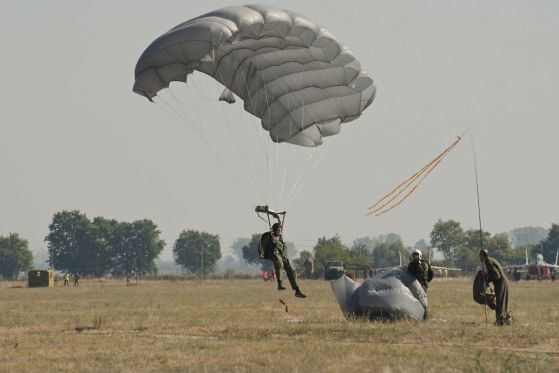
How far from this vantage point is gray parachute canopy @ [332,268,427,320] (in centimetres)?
2242

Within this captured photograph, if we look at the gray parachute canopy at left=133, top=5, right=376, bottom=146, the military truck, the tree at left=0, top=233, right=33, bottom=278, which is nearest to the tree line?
the tree at left=0, top=233, right=33, bottom=278

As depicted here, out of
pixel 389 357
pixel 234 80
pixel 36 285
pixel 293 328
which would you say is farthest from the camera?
pixel 36 285

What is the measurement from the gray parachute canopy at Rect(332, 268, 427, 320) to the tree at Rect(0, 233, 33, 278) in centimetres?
15716

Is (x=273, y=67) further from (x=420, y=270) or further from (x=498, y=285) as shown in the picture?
(x=498, y=285)

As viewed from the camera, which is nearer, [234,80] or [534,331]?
[534,331]

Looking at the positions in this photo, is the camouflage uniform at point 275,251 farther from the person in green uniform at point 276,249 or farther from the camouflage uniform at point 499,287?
the camouflage uniform at point 499,287

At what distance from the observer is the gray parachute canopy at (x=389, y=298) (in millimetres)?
22422

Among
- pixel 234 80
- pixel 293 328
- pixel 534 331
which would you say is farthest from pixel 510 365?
pixel 234 80

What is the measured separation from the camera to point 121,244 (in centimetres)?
17612

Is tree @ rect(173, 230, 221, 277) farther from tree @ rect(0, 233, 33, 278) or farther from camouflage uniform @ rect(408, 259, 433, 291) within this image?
camouflage uniform @ rect(408, 259, 433, 291)

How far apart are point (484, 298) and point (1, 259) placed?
15971 centimetres

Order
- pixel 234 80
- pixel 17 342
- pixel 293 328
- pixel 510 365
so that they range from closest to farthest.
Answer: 1. pixel 510 365
2. pixel 17 342
3. pixel 293 328
4. pixel 234 80

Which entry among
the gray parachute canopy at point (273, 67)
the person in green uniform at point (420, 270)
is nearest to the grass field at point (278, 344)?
the person in green uniform at point (420, 270)

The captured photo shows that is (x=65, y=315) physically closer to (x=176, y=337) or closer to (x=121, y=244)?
(x=176, y=337)
